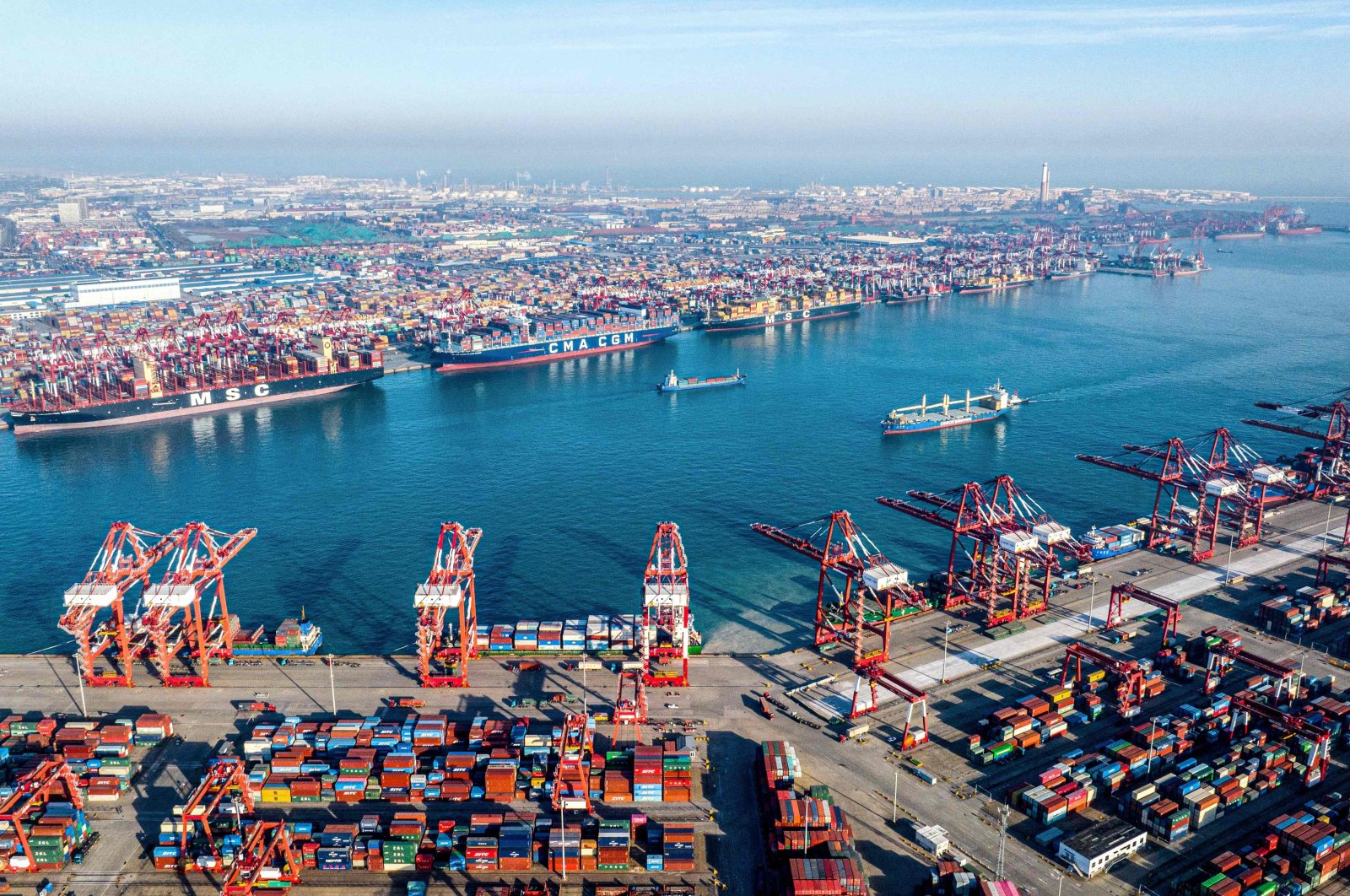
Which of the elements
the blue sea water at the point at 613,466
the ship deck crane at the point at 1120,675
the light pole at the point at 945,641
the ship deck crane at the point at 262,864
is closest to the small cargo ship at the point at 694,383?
the blue sea water at the point at 613,466

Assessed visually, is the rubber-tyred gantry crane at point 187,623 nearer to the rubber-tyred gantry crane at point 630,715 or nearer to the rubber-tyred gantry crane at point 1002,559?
the rubber-tyred gantry crane at point 630,715

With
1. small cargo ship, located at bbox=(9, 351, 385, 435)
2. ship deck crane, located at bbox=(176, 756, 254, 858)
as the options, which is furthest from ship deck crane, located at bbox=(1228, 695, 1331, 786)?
small cargo ship, located at bbox=(9, 351, 385, 435)

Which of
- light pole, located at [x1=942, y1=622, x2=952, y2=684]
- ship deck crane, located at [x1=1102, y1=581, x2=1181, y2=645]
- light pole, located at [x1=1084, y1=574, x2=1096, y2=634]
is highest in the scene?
ship deck crane, located at [x1=1102, y1=581, x2=1181, y2=645]

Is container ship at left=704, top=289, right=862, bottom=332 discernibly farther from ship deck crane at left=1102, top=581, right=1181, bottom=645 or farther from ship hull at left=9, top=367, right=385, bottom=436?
ship deck crane at left=1102, top=581, right=1181, bottom=645

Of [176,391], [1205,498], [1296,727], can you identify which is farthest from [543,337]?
[1296,727]

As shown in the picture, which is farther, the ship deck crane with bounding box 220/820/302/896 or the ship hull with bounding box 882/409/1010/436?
the ship hull with bounding box 882/409/1010/436

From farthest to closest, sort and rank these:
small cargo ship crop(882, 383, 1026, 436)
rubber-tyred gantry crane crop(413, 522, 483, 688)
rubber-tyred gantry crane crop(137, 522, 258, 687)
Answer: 1. small cargo ship crop(882, 383, 1026, 436)
2. rubber-tyred gantry crane crop(137, 522, 258, 687)
3. rubber-tyred gantry crane crop(413, 522, 483, 688)
